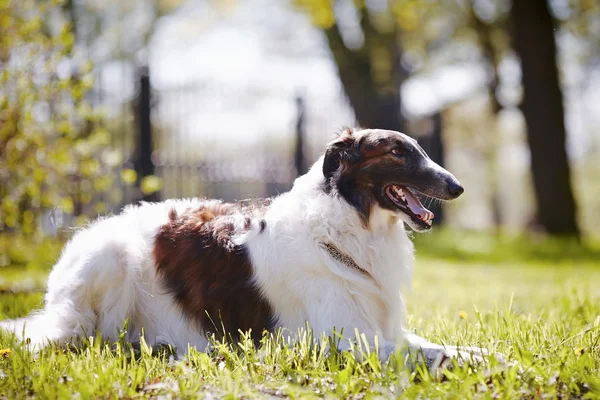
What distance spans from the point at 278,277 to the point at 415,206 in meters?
0.94

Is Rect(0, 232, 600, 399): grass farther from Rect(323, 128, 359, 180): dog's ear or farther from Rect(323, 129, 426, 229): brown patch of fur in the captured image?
Rect(323, 128, 359, 180): dog's ear

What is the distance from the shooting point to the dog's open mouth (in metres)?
Result: 3.59

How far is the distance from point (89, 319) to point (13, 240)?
4610 millimetres

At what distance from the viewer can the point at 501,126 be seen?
3247 centimetres

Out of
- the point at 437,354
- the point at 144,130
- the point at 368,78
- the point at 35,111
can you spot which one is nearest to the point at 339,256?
the point at 437,354

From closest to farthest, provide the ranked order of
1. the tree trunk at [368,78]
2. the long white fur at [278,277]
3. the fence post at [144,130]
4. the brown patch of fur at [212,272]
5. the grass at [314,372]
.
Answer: the grass at [314,372]
the long white fur at [278,277]
the brown patch of fur at [212,272]
the fence post at [144,130]
the tree trunk at [368,78]

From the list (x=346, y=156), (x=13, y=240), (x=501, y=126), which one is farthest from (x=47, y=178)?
(x=501, y=126)

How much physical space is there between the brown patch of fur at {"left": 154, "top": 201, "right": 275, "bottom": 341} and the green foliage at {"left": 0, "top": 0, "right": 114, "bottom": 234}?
287cm

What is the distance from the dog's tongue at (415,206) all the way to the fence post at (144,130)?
8277 mm

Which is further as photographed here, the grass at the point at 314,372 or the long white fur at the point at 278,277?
the long white fur at the point at 278,277

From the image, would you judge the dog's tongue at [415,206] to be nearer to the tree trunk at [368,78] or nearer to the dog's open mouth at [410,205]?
the dog's open mouth at [410,205]

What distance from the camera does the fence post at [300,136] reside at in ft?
44.3

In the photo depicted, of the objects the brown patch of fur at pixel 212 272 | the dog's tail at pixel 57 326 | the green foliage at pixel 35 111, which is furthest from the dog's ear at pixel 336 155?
→ the green foliage at pixel 35 111

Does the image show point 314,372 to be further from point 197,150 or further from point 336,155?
point 197,150
